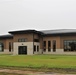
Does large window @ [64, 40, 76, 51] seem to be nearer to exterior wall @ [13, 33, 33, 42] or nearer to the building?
the building

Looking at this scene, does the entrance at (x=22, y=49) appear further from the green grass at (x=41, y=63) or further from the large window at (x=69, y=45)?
the green grass at (x=41, y=63)

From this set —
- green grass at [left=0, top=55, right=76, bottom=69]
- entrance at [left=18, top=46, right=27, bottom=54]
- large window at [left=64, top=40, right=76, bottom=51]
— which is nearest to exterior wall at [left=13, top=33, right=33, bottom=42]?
entrance at [left=18, top=46, right=27, bottom=54]

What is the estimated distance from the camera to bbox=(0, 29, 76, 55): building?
59844mm

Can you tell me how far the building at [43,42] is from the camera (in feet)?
196

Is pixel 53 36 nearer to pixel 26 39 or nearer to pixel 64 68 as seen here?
pixel 26 39

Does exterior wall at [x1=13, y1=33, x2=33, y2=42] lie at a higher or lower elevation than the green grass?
higher

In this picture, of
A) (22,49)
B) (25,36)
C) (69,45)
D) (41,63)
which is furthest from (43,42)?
(41,63)

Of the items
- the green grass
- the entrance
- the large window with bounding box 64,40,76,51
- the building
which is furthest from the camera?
the entrance

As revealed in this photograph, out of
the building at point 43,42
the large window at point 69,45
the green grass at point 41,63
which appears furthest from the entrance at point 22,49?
the green grass at point 41,63

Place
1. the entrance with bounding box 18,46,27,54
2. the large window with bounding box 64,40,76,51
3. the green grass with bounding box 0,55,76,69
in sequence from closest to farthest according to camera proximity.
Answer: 1. the green grass with bounding box 0,55,76,69
2. the large window with bounding box 64,40,76,51
3. the entrance with bounding box 18,46,27,54

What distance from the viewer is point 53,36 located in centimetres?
6253

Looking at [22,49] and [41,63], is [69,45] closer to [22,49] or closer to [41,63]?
[22,49]

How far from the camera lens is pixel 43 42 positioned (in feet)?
212

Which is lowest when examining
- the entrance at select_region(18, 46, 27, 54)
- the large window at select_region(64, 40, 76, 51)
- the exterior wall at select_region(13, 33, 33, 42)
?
the entrance at select_region(18, 46, 27, 54)
